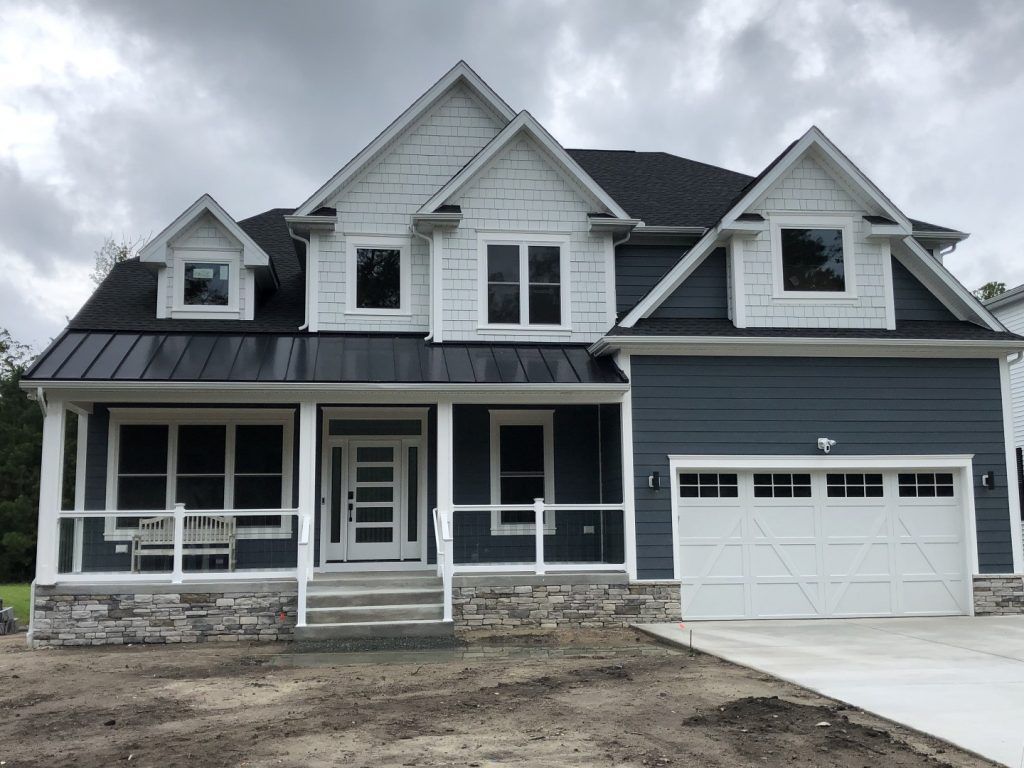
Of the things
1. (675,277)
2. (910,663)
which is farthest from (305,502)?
(910,663)

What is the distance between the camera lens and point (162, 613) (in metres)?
12.1

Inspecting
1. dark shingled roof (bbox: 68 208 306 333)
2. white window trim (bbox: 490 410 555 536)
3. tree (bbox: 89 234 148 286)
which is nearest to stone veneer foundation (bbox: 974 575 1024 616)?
Result: white window trim (bbox: 490 410 555 536)

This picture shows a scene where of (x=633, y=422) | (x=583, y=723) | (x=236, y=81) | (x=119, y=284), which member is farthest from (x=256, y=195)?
(x=583, y=723)

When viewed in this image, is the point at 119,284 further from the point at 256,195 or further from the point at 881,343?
the point at 256,195

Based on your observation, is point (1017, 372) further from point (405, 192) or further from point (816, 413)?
point (405, 192)

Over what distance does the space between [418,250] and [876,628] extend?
871cm

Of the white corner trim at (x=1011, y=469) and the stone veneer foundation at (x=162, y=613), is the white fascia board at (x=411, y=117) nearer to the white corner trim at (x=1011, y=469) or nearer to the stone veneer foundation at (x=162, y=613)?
the stone veneer foundation at (x=162, y=613)

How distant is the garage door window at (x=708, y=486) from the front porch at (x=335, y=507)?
0.96 metres

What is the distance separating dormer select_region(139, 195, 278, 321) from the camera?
584 inches

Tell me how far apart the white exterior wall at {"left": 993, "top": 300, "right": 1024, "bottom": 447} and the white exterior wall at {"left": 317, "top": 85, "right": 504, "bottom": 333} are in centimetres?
1408

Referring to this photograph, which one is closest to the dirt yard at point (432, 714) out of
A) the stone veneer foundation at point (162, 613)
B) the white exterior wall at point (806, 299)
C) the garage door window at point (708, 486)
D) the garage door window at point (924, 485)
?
the stone veneer foundation at point (162, 613)

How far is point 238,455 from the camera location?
14.5 meters

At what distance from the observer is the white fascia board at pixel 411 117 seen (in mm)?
14664

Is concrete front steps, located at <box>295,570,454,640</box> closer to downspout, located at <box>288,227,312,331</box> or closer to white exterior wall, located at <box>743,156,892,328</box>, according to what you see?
downspout, located at <box>288,227,312,331</box>
